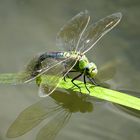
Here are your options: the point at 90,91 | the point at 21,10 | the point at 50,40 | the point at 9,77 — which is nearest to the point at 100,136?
the point at 90,91

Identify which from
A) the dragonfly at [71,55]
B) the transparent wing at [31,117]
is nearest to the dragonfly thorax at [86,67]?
the dragonfly at [71,55]

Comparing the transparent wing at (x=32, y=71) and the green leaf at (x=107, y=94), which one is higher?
the transparent wing at (x=32, y=71)

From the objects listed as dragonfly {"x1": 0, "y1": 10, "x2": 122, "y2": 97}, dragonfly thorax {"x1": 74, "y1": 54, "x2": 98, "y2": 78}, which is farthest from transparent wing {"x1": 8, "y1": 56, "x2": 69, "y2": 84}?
dragonfly thorax {"x1": 74, "y1": 54, "x2": 98, "y2": 78}

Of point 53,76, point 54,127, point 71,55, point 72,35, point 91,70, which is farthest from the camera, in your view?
point 72,35

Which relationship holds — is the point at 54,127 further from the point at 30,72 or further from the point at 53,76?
the point at 30,72

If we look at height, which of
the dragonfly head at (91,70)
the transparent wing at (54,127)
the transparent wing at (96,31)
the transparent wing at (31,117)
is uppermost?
the transparent wing at (96,31)

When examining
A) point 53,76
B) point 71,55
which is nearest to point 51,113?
point 53,76

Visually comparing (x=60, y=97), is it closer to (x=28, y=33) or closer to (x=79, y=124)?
(x=79, y=124)

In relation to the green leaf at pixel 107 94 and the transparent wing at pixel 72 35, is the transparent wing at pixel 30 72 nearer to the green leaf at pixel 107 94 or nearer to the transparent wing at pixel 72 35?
the green leaf at pixel 107 94
